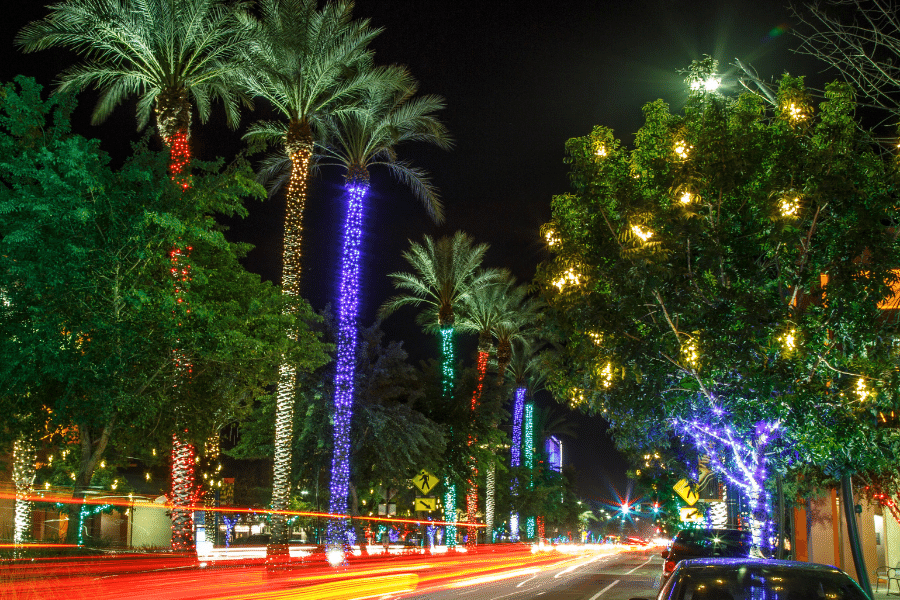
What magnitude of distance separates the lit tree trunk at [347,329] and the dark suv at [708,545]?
40.0ft

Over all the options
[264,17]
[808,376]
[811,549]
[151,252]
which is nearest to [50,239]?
[151,252]

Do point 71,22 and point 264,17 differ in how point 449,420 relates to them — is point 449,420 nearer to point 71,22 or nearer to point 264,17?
point 264,17

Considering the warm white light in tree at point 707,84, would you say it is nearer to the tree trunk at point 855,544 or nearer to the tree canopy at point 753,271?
the tree canopy at point 753,271

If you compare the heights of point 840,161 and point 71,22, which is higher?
point 71,22

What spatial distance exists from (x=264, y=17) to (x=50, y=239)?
10.2 meters

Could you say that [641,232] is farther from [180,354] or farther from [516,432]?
[516,432]

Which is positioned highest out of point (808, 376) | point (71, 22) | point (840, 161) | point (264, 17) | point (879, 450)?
point (264, 17)

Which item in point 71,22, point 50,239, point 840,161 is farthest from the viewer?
point 71,22

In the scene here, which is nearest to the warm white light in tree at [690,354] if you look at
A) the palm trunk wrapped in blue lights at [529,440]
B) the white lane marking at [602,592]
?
the white lane marking at [602,592]

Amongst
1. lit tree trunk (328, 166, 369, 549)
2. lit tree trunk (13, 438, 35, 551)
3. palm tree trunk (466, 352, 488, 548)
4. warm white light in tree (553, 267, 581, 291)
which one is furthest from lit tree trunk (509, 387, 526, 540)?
warm white light in tree (553, 267, 581, 291)

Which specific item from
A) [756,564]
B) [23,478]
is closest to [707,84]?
[756,564]

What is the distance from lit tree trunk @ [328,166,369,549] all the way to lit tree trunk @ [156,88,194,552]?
7.09 meters

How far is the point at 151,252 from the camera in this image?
19250 mm

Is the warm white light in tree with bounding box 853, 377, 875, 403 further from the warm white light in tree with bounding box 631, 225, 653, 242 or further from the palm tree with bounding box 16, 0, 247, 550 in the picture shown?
the palm tree with bounding box 16, 0, 247, 550
